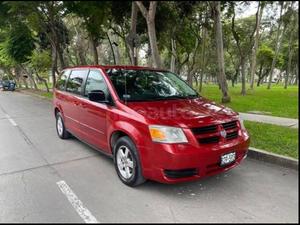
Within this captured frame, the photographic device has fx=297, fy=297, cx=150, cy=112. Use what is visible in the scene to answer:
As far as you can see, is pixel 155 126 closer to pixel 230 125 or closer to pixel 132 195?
pixel 132 195

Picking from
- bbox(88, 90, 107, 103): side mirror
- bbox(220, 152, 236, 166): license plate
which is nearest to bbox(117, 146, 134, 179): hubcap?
bbox(88, 90, 107, 103): side mirror

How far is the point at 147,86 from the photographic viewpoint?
5309mm

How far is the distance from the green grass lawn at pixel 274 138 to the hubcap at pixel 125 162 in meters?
2.60

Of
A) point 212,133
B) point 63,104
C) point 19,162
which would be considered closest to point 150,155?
point 212,133

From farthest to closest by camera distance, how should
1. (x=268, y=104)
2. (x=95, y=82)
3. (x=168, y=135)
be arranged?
(x=268, y=104)
(x=95, y=82)
(x=168, y=135)

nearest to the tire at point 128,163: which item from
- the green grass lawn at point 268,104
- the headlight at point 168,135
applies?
the headlight at point 168,135

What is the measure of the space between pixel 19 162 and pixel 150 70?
314 centimetres

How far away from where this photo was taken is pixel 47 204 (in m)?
3.96

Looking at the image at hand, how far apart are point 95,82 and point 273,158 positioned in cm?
351

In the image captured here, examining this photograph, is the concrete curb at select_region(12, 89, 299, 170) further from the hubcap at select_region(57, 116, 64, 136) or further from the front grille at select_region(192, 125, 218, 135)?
the hubcap at select_region(57, 116, 64, 136)

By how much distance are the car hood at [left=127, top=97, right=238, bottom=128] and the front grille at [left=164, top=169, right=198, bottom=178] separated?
59 centimetres

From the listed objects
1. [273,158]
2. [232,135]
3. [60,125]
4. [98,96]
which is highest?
[98,96]

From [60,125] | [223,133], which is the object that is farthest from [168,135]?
[60,125]

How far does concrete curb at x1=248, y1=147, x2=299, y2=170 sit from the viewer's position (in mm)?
4949
